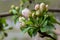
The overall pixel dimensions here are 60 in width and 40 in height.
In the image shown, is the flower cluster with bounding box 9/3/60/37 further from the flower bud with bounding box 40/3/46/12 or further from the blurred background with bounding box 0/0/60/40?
the blurred background with bounding box 0/0/60/40

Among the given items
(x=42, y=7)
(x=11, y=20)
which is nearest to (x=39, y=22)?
(x=42, y=7)

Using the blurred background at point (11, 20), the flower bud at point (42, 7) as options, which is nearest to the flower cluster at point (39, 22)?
the flower bud at point (42, 7)

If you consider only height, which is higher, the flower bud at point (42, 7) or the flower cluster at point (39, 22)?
the flower bud at point (42, 7)

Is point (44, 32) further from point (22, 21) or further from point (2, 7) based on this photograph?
point (2, 7)

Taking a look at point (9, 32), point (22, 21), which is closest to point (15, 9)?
point (22, 21)

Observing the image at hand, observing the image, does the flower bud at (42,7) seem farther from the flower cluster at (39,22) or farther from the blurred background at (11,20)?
the blurred background at (11,20)

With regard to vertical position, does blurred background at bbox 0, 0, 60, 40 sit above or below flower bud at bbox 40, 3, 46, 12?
below

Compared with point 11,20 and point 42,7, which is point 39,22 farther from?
point 11,20

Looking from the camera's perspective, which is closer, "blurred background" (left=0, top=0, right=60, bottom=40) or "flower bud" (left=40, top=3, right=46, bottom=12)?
"flower bud" (left=40, top=3, right=46, bottom=12)

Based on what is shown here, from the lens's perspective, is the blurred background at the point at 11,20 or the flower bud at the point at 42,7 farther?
the blurred background at the point at 11,20

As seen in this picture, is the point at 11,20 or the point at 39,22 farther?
the point at 11,20

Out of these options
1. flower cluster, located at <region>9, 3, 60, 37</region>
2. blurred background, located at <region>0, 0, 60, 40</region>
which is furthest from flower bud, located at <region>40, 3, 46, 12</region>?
blurred background, located at <region>0, 0, 60, 40</region>
